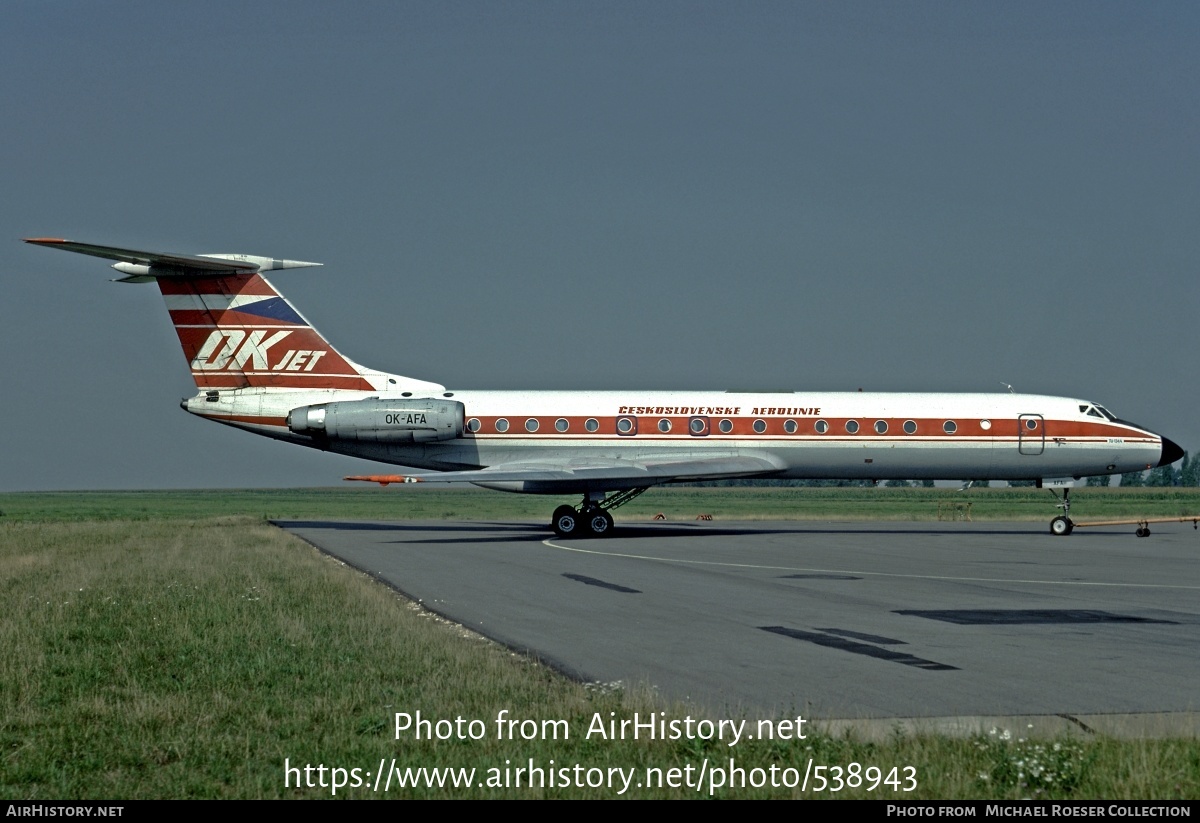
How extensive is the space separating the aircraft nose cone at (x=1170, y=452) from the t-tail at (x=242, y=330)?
82.6ft

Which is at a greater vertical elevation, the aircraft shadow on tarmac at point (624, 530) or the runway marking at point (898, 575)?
the runway marking at point (898, 575)

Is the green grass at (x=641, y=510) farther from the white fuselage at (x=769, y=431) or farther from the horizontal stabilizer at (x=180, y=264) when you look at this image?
the horizontal stabilizer at (x=180, y=264)

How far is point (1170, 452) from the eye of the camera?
122 ft

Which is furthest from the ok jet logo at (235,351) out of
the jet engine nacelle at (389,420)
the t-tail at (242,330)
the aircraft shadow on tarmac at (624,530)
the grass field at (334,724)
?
the grass field at (334,724)

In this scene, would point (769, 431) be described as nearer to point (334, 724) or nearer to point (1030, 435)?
point (1030, 435)

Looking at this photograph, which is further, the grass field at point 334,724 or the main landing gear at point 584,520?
the main landing gear at point 584,520

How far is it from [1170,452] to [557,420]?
19028 millimetres

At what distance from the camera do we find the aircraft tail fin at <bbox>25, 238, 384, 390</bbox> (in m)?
34.8

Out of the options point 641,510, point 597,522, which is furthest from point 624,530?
point 641,510

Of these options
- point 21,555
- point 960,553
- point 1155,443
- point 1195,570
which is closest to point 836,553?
point 960,553

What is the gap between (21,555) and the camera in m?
26.4

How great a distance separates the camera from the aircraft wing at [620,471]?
32156 millimetres

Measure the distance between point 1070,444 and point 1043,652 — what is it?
2573 centimetres
